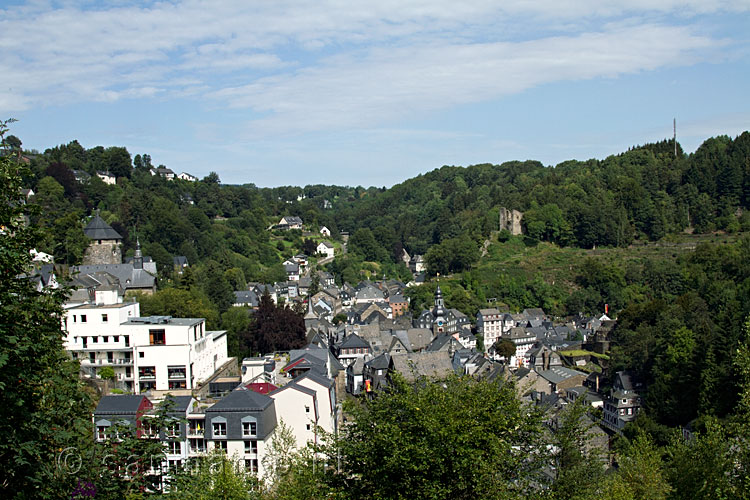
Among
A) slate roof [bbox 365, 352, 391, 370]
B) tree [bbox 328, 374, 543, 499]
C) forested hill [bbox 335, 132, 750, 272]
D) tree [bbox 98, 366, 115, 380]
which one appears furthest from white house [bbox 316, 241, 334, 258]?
tree [bbox 328, 374, 543, 499]

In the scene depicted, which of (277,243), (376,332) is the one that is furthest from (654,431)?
(277,243)

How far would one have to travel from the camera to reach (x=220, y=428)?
2034 cm

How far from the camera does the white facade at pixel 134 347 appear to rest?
2719 centimetres

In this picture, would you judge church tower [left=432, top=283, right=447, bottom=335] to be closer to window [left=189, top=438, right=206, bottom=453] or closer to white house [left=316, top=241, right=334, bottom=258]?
window [left=189, top=438, right=206, bottom=453]

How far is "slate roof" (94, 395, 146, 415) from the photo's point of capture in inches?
755

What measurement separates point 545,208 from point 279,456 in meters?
71.6

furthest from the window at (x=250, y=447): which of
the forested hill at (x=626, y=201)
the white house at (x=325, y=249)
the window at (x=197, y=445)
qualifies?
the white house at (x=325, y=249)

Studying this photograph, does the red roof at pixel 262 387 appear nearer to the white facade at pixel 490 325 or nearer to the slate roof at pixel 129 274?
the slate roof at pixel 129 274

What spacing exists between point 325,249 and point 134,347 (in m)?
72.6

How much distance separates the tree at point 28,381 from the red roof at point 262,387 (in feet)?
49.5

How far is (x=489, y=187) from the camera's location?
130625mm

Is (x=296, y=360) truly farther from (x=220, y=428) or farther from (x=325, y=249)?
(x=325, y=249)

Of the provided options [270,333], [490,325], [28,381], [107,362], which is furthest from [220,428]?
[490,325]

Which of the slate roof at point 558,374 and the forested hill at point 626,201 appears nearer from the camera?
the slate roof at point 558,374
